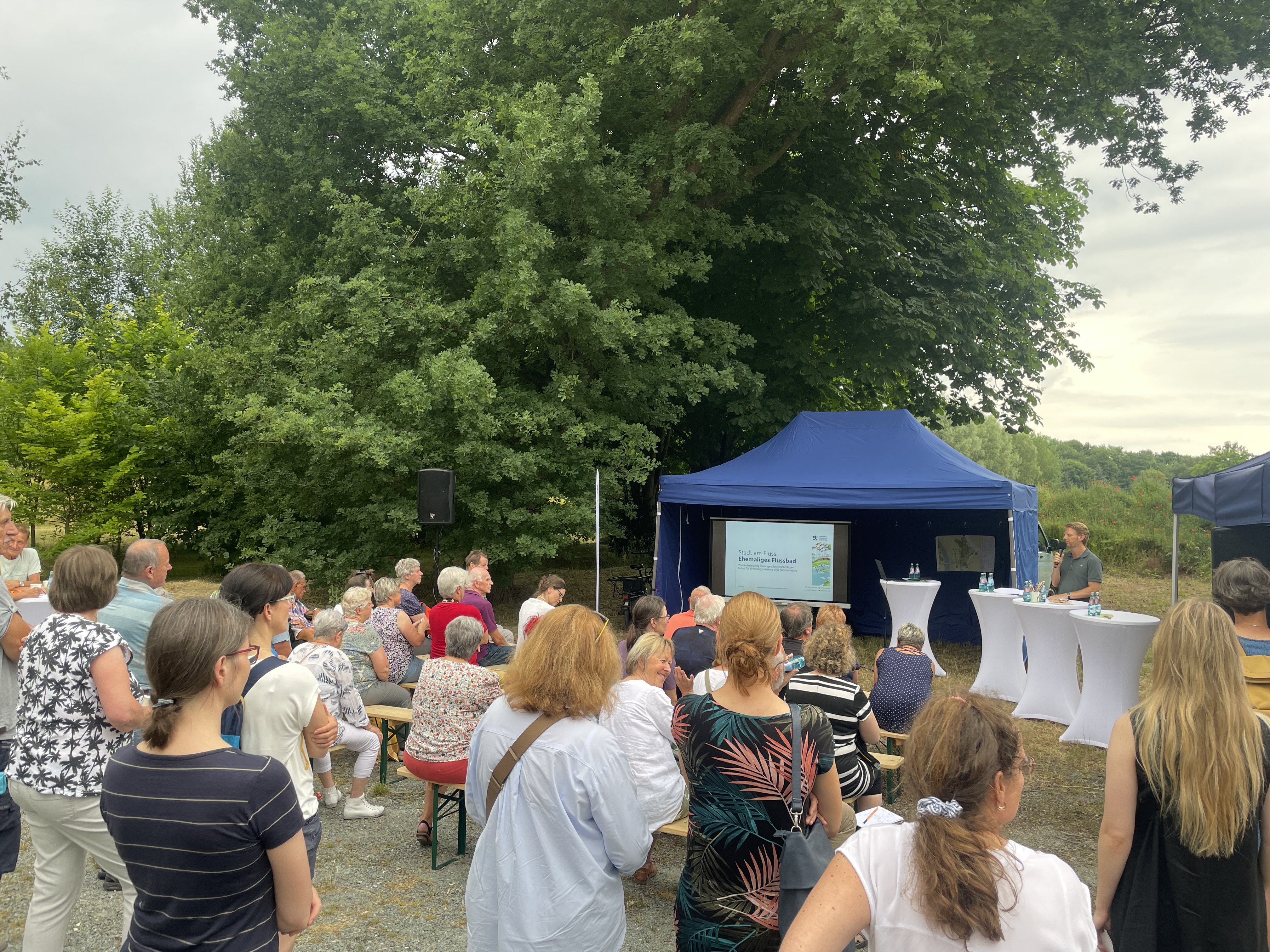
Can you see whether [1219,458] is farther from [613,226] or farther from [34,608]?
[34,608]

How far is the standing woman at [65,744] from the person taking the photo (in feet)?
8.11

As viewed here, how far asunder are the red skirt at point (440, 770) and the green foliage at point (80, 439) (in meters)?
14.4

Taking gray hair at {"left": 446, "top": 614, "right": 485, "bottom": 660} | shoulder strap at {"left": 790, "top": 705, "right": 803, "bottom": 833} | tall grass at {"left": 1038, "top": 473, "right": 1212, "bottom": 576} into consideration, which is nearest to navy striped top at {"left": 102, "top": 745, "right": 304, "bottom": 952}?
shoulder strap at {"left": 790, "top": 705, "right": 803, "bottom": 833}

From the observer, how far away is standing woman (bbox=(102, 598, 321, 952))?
59.8 inches

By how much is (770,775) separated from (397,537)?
35.0 ft

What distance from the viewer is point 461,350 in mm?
10547

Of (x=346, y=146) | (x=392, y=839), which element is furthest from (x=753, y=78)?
(x=392, y=839)

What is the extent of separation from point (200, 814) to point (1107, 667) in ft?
19.5

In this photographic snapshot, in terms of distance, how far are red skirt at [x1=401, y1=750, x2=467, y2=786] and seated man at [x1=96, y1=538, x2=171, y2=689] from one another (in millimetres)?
1187

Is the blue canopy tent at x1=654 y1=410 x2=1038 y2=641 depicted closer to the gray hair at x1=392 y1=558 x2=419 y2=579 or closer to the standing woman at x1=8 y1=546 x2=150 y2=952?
the gray hair at x1=392 y1=558 x2=419 y2=579

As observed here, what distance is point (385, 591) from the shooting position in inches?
232

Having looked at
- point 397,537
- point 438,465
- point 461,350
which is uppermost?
point 461,350

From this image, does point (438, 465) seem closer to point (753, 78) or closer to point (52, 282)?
point (753, 78)

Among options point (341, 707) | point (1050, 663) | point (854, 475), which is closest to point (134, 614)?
point (341, 707)
